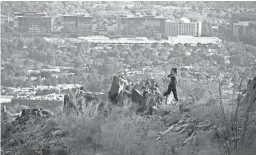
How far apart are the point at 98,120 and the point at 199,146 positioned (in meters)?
1.63

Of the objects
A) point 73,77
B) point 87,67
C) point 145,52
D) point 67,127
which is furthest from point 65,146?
point 145,52

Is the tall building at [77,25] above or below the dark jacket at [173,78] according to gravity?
below

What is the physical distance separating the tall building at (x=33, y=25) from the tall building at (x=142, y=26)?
5.63 metres

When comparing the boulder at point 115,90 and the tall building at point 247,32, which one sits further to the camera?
the tall building at point 247,32

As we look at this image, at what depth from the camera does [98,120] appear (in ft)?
27.3

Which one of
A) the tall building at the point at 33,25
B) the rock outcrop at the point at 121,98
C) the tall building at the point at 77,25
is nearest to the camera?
the rock outcrop at the point at 121,98

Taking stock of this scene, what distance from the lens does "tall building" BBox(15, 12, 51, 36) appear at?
49119mm

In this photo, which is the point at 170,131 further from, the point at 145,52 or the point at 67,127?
the point at 145,52

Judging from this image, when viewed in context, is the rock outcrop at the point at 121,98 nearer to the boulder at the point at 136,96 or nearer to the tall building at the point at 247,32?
A: the boulder at the point at 136,96

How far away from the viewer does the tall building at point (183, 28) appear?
46.6 meters

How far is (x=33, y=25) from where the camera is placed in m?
49.3

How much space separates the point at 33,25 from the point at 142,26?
7927 mm

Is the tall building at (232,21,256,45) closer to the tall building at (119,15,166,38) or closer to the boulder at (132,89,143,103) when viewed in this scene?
the boulder at (132,89,143,103)

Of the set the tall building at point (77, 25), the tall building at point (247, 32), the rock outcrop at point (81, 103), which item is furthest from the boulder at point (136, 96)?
the tall building at point (77, 25)
